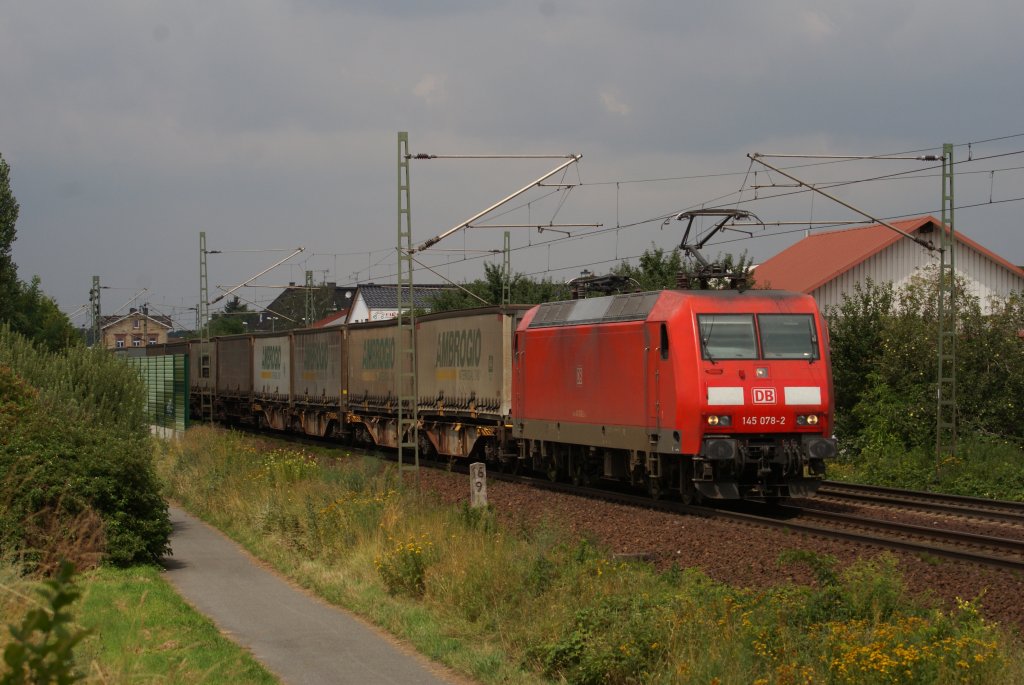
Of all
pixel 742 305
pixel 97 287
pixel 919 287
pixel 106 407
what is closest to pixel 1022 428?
pixel 919 287

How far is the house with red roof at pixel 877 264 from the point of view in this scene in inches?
1742

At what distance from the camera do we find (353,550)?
14.4 metres

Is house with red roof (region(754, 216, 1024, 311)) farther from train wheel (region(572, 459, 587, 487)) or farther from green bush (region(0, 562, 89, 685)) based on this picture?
green bush (region(0, 562, 89, 685))

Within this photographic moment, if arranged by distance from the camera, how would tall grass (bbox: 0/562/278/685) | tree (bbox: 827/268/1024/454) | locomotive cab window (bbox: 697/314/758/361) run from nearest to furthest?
1. tall grass (bbox: 0/562/278/685)
2. locomotive cab window (bbox: 697/314/758/361)
3. tree (bbox: 827/268/1024/454)

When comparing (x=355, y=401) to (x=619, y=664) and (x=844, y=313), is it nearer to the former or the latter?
(x=844, y=313)

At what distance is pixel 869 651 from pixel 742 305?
35.0 ft

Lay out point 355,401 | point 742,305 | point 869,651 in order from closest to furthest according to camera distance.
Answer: point 869,651 → point 742,305 → point 355,401

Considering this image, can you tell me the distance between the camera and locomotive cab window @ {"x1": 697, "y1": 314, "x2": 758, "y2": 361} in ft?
57.4

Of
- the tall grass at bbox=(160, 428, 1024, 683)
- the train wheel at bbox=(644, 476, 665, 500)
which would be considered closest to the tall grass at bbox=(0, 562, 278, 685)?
the tall grass at bbox=(160, 428, 1024, 683)

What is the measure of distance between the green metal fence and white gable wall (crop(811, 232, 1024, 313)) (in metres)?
22.5

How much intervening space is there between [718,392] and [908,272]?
31.9 meters

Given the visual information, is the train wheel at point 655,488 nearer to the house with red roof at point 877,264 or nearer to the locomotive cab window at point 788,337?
the locomotive cab window at point 788,337

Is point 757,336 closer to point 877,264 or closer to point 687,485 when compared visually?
point 687,485

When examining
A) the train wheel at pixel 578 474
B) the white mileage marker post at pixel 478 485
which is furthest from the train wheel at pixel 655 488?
the white mileage marker post at pixel 478 485
